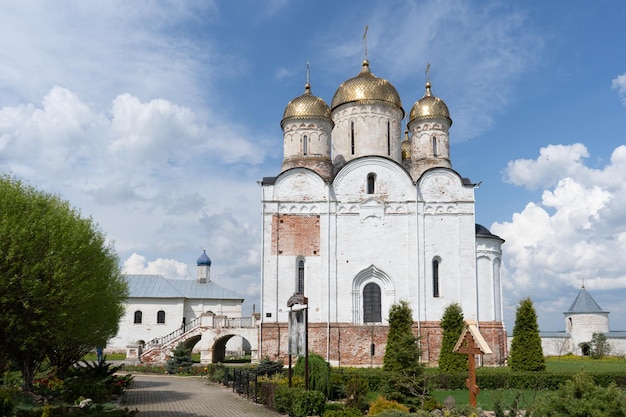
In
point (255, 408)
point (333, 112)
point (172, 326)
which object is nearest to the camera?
point (255, 408)

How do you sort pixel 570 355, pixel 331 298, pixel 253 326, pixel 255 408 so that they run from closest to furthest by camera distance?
pixel 255 408 < pixel 331 298 < pixel 253 326 < pixel 570 355

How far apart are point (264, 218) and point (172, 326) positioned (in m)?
20.2

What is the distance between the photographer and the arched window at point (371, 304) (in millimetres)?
29344

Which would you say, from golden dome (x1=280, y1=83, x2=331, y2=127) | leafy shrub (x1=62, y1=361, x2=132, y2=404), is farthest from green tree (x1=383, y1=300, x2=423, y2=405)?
golden dome (x1=280, y1=83, x2=331, y2=127)

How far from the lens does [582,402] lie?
8.86 meters

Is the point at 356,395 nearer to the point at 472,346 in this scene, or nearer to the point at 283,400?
the point at 283,400

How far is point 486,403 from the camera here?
1734cm

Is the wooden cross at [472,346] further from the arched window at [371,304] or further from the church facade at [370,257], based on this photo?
the arched window at [371,304]

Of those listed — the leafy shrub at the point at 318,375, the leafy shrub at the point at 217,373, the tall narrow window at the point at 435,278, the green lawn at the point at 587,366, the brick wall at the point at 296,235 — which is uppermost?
the brick wall at the point at 296,235

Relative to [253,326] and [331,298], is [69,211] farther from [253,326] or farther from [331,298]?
[253,326]

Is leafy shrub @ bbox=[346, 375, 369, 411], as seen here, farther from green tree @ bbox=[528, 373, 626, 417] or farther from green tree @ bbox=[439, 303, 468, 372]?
green tree @ bbox=[439, 303, 468, 372]

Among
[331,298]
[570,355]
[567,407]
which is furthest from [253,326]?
[570,355]

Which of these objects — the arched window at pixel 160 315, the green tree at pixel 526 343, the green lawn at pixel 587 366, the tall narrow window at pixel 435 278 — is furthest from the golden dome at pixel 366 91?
the arched window at pixel 160 315

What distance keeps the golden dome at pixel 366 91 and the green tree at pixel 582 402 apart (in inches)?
991
